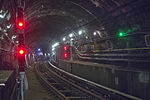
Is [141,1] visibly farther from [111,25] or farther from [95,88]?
[95,88]

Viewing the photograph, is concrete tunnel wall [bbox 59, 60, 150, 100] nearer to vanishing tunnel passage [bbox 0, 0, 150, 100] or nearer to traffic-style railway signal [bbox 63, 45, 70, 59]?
vanishing tunnel passage [bbox 0, 0, 150, 100]

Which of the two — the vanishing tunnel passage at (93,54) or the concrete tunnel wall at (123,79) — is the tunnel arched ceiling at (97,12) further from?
the concrete tunnel wall at (123,79)

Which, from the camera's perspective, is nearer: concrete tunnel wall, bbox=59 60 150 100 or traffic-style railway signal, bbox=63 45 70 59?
concrete tunnel wall, bbox=59 60 150 100

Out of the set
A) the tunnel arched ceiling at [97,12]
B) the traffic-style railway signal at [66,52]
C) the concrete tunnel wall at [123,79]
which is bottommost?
the concrete tunnel wall at [123,79]

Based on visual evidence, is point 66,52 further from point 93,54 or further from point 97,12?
point 93,54

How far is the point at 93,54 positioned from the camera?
13555 millimetres

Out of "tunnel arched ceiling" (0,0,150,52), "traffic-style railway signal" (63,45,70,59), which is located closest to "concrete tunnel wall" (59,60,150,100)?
"tunnel arched ceiling" (0,0,150,52)

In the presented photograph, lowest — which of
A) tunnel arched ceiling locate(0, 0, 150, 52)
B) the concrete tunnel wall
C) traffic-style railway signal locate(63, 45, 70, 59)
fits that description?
the concrete tunnel wall

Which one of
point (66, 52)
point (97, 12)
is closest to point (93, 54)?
point (97, 12)

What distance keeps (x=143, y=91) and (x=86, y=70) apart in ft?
18.8

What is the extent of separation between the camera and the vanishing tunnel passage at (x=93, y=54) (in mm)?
7299

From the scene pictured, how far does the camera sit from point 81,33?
847 inches

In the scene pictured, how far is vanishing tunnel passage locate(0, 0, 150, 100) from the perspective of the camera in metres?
7.30

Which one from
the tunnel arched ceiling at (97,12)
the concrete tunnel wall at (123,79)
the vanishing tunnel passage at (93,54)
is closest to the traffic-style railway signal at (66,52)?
the vanishing tunnel passage at (93,54)
